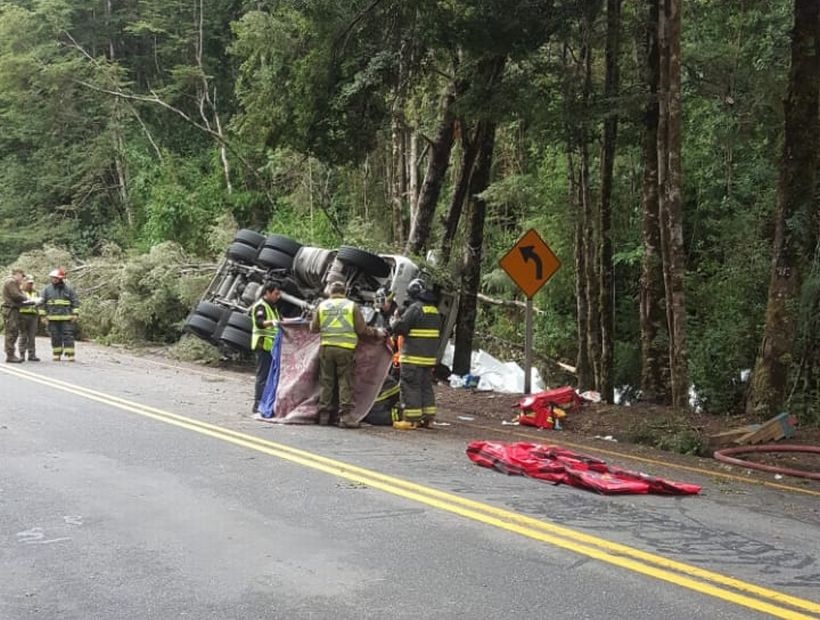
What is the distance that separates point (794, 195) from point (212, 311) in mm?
10529

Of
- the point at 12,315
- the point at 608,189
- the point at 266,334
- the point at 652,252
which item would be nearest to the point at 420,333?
the point at 266,334

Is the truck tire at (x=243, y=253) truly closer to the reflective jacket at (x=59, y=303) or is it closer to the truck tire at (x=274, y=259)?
the truck tire at (x=274, y=259)

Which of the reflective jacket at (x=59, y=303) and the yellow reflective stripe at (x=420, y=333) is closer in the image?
the yellow reflective stripe at (x=420, y=333)

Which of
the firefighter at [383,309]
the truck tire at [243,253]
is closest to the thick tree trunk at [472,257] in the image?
the firefighter at [383,309]

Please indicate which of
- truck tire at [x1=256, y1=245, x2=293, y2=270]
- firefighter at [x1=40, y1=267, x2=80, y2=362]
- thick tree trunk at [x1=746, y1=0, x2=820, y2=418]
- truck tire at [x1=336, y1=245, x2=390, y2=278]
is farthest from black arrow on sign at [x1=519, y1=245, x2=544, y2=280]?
firefighter at [x1=40, y1=267, x2=80, y2=362]

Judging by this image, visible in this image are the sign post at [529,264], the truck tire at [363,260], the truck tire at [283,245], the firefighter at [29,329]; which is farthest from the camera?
the firefighter at [29,329]

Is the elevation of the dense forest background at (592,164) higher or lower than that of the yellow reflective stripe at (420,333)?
higher

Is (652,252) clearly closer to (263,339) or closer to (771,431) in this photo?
(771,431)

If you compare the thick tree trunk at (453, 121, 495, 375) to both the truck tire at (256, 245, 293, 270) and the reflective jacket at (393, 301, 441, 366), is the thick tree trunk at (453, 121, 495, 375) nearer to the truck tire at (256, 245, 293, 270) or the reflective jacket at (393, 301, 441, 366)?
the truck tire at (256, 245, 293, 270)

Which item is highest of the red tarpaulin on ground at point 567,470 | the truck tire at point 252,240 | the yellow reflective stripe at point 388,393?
the truck tire at point 252,240

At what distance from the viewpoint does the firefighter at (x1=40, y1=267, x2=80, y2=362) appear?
16859 millimetres

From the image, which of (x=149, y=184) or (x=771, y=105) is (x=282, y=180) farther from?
(x=771, y=105)

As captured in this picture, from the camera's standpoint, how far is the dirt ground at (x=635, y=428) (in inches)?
380

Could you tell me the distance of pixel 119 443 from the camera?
334 inches
